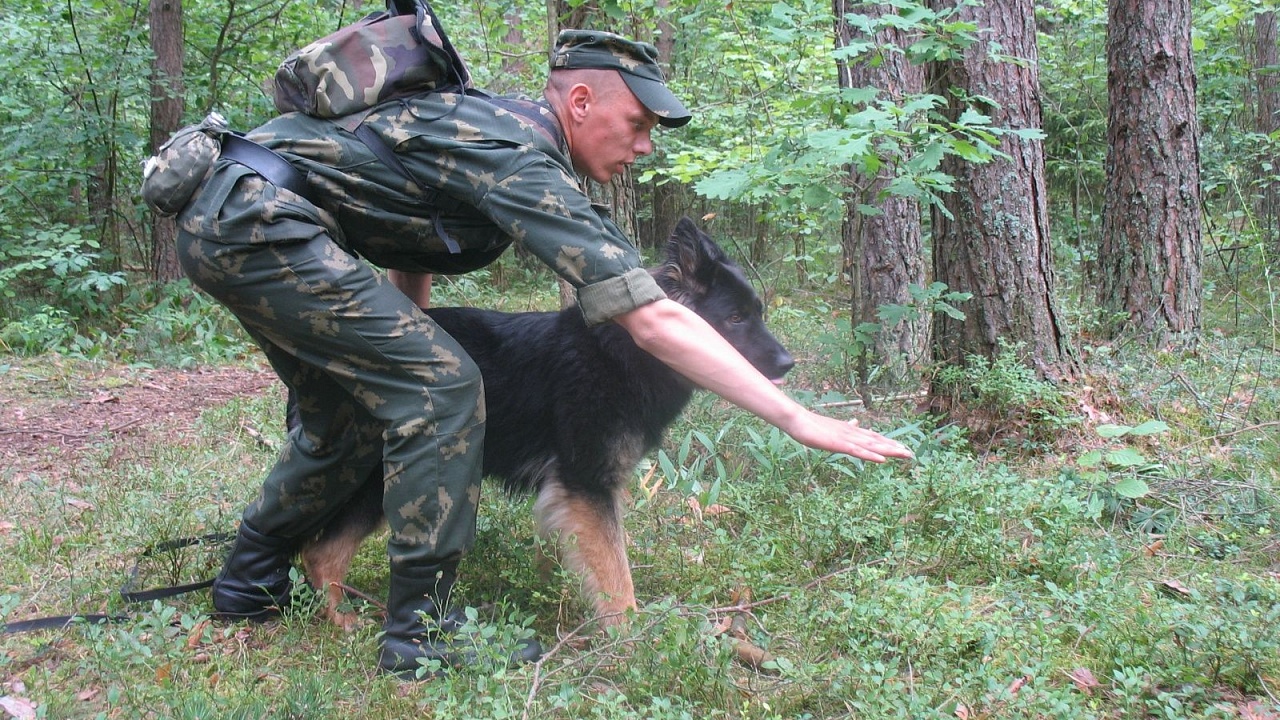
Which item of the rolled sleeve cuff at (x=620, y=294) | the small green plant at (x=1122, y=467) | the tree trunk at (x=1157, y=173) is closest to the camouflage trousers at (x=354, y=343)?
the rolled sleeve cuff at (x=620, y=294)

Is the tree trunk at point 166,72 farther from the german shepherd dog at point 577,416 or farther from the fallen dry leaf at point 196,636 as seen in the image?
the fallen dry leaf at point 196,636

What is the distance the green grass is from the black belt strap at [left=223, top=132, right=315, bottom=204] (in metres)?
1.55

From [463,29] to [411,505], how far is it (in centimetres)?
1151

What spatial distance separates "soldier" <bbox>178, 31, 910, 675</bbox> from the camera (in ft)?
9.31

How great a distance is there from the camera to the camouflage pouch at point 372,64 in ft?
9.96

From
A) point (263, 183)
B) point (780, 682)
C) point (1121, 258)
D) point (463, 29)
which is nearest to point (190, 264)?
point (263, 183)

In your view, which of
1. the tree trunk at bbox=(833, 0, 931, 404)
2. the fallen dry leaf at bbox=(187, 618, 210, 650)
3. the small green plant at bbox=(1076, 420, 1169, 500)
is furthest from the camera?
the tree trunk at bbox=(833, 0, 931, 404)

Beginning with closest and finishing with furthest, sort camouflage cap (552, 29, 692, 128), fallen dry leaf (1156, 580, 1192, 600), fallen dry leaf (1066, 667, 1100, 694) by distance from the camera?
fallen dry leaf (1066, 667, 1100, 694), camouflage cap (552, 29, 692, 128), fallen dry leaf (1156, 580, 1192, 600)

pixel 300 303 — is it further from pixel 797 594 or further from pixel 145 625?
pixel 797 594

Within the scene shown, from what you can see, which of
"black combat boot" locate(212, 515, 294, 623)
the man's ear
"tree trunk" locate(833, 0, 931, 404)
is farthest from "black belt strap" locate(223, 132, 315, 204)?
"tree trunk" locate(833, 0, 931, 404)

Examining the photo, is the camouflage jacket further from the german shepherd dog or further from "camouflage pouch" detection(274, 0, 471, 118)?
the german shepherd dog

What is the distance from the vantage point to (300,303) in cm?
300

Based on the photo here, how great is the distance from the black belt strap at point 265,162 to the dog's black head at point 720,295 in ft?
5.49

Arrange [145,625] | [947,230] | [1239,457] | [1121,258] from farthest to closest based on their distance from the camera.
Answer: [1121,258] < [947,230] < [1239,457] < [145,625]
